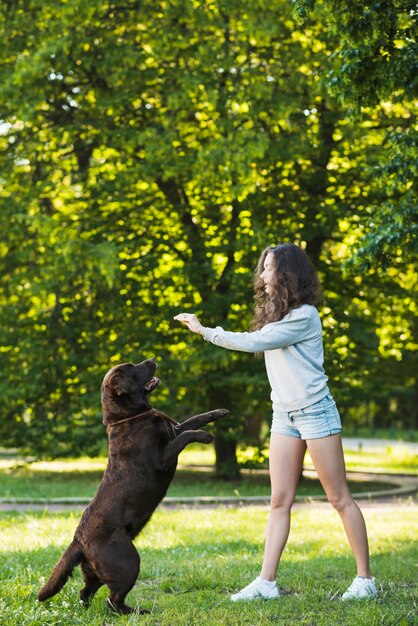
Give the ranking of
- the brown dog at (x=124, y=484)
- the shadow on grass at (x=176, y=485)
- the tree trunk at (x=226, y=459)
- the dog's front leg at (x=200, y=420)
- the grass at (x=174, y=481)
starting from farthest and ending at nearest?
the tree trunk at (x=226, y=459), the grass at (x=174, y=481), the shadow on grass at (x=176, y=485), the dog's front leg at (x=200, y=420), the brown dog at (x=124, y=484)

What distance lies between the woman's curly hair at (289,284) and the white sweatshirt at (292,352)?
6cm

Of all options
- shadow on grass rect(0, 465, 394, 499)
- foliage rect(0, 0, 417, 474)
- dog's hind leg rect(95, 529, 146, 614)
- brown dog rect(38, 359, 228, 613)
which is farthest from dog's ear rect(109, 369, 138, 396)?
foliage rect(0, 0, 417, 474)

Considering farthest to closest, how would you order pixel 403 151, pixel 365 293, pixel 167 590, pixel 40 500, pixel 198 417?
pixel 365 293 < pixel 40 500 < pixel 403 151 < pixel 167 590 < pixel 198 417

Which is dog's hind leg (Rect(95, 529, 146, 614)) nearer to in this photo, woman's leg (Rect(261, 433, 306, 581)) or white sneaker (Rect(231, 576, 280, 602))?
white sneaker (Rect(231, 576, 280, 602))

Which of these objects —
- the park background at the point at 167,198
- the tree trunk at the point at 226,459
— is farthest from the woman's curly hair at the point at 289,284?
the tree trunk at the point at 226,459

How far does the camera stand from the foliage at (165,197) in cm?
1480

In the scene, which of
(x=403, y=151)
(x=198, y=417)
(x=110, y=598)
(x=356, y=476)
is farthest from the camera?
(x=356, y=476)

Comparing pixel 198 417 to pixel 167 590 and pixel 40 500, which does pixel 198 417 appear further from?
pixel 40 500

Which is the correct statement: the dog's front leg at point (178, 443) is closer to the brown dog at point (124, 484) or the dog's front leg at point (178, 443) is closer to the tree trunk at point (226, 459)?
the brown dog at point (124, 484)

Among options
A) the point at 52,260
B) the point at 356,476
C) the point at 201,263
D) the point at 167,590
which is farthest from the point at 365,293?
the point at 167,590

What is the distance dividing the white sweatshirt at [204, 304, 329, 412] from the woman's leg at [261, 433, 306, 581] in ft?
0.75

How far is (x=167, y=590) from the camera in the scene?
19.5 ft

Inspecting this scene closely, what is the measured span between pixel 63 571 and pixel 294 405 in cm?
161

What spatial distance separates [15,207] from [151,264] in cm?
258
